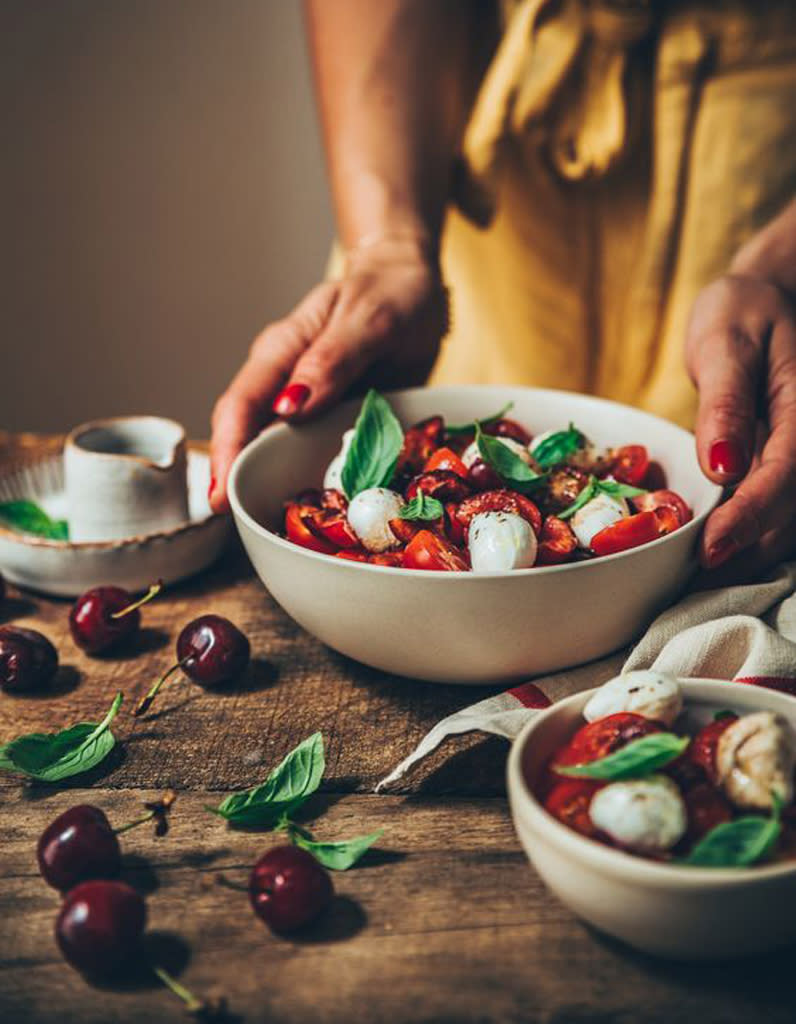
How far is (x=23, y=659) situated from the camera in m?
1.09

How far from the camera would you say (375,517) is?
1.05m

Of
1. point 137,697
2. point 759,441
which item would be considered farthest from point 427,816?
point 759,441

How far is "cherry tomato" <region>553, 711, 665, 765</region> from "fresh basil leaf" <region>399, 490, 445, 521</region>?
31 centimetres

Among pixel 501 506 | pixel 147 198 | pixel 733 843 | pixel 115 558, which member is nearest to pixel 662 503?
pixel 501 506

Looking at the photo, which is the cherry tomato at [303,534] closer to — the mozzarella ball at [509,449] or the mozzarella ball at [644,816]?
the mozzarella ball at [509,449]

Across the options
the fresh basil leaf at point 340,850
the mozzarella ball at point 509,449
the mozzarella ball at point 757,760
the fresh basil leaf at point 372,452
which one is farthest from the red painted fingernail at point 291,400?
the mozzarella ball at point 757,760

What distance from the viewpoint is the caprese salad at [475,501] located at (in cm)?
101

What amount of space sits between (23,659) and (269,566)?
0.27 m

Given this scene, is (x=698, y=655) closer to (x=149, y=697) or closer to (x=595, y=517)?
(x=595, y=517)

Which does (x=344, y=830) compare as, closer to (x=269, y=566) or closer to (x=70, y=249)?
(x=269, y=566)

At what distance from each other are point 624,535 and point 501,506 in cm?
12

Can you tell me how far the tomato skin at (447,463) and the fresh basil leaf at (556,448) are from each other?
4.1 inches

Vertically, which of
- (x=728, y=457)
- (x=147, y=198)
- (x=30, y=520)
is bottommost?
(x=147, y=198)

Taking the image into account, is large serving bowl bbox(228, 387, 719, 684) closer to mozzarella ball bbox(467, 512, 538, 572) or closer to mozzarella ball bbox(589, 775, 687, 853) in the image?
mozzarella ball bbox(467, 512, 538, 572)
